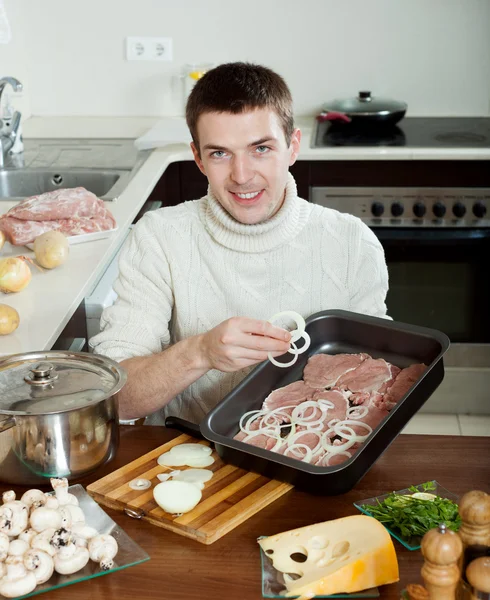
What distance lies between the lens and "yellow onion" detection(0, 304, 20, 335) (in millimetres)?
1800

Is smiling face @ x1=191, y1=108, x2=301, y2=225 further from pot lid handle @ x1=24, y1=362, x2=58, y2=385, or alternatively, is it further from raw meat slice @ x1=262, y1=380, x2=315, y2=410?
pot lid handle @ x1=24, y1=362, x2=58, y2=385

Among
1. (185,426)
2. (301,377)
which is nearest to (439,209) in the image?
(301,377)

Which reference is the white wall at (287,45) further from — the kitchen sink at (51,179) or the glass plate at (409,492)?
the glass plate at (409,492)

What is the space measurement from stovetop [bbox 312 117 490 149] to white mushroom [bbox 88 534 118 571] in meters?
2.32

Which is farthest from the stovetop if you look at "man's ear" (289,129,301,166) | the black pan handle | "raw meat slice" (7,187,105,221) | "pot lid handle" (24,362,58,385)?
"pot lid handle" (24,362,58,385)

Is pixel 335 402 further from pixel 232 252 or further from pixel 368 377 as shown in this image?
pixel 232 252

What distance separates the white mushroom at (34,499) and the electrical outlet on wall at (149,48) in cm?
290

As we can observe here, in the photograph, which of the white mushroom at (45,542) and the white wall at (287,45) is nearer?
the white mushroom at (45,542)

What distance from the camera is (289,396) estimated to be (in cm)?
159

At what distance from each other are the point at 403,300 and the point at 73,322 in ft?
5.24

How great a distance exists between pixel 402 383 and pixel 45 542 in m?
0.75

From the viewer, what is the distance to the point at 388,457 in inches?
55.7

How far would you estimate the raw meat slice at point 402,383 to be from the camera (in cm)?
154

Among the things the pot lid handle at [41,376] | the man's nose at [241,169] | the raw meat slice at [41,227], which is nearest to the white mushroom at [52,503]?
the pot lid handle at [41,376]
